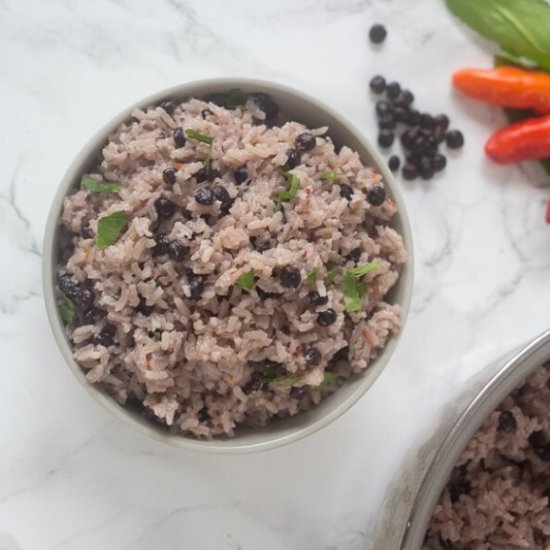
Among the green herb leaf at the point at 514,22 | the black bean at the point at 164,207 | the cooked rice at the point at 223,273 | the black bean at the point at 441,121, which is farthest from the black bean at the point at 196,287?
the green herb leaf at the point at 514,22

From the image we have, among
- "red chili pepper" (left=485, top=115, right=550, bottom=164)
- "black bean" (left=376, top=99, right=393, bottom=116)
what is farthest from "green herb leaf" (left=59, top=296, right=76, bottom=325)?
"red chili pepper" (left=485, top=115, right=550, bottom=164)

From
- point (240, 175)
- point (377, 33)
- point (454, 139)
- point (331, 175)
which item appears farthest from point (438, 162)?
point (240, 175)

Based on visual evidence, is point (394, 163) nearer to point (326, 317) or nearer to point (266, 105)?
point (266, 105)

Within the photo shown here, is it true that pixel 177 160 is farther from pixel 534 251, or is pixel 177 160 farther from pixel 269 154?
pixel 534 251

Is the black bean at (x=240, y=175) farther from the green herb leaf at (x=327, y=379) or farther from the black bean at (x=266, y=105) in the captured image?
the green herb leaf at (x=327, y=379)

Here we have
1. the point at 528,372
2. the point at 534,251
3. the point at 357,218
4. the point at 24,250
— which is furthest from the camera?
the point at 534,251

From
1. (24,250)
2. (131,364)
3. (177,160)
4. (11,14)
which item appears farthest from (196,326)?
(11,14)

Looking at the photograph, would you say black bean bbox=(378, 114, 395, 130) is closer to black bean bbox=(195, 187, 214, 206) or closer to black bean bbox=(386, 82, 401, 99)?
black bean bbox=(386, 82, 401, 99)
